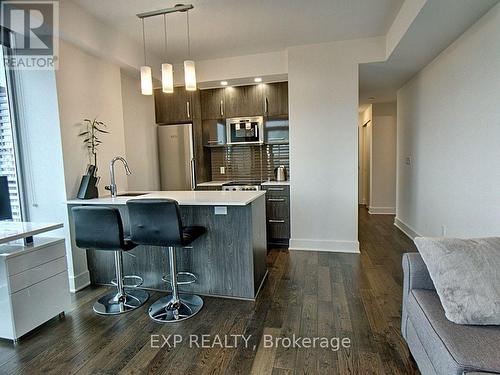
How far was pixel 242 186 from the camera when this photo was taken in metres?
4.32

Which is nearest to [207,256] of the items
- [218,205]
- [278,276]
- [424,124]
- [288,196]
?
[218,205]

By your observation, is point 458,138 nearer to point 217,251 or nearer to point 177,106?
point 217,251

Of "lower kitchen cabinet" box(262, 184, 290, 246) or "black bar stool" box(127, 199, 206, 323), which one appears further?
"lower kitchen cabinet" box(262, 184, 290, 246)

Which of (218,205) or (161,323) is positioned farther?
(218,205)

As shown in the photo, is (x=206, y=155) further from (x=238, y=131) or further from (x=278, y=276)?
(x=278, y=276)

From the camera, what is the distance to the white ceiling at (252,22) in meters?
2.75

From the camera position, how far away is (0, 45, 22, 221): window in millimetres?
2732

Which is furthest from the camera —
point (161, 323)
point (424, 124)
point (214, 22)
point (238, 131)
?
point (238, 131)

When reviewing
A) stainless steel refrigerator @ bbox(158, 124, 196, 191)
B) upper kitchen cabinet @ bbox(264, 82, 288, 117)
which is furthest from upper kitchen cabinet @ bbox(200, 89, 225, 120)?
upper kitchen cabinet @ bbox(264, 82, 288, 117)

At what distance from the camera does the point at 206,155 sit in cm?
493

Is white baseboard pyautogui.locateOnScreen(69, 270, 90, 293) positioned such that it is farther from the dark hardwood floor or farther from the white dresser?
the white dresser

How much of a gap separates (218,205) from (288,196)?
71.7 inches

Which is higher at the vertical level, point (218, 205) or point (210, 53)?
point (210, 53)

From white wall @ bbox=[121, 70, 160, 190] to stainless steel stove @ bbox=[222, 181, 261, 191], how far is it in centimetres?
113
